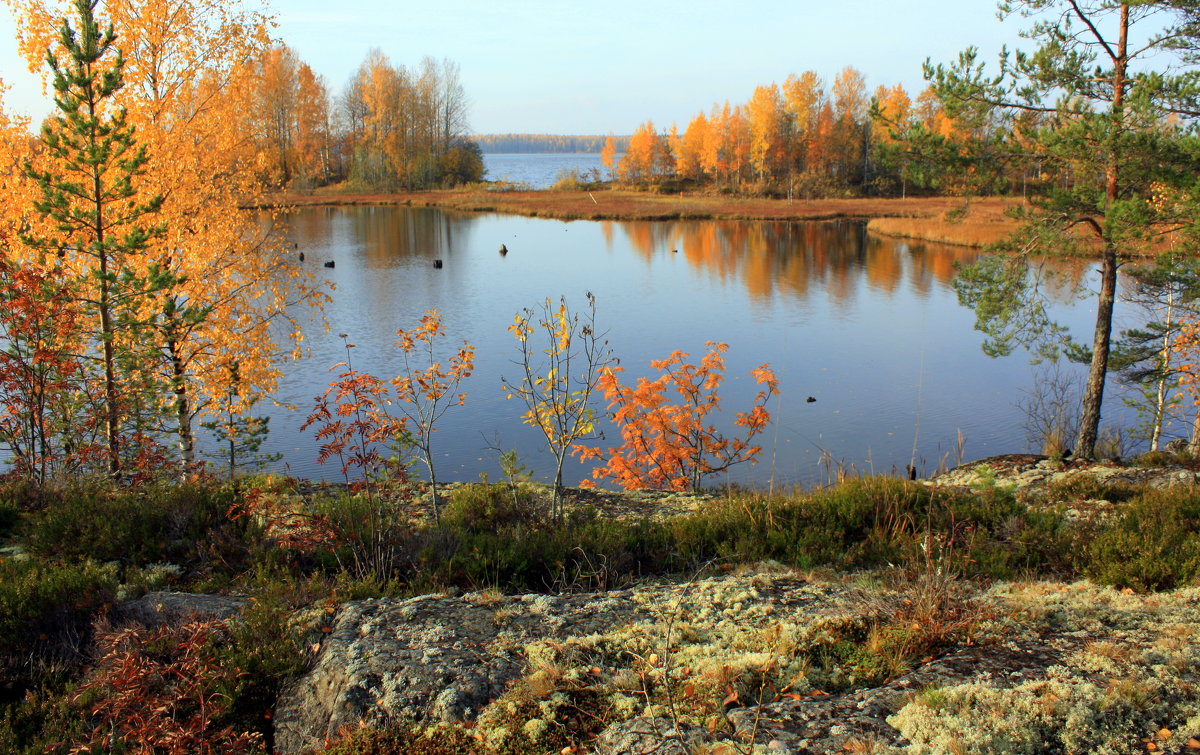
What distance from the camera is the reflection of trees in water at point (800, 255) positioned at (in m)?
29.0

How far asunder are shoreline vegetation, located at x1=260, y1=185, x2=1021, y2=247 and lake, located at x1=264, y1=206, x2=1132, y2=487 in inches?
193

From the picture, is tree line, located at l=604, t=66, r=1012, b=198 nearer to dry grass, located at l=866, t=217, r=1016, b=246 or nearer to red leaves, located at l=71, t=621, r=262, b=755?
dry grass, located at l=866, t=217, r=1016, b=246

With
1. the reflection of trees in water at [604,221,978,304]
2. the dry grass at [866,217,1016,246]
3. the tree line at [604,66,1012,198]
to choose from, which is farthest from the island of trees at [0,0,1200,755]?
the tree line at [604,66,1012,198]

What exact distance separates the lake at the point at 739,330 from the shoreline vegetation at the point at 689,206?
16.0ft

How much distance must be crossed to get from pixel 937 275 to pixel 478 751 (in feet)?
103

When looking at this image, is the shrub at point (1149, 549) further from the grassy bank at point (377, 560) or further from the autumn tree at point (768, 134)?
the autumn tree at point (768, 134)

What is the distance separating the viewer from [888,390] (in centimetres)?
1628

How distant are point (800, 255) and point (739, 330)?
17.0m

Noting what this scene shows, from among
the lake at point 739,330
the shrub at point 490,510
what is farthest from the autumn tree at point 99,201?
the lake at point 739,330

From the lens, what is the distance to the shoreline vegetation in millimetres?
45938

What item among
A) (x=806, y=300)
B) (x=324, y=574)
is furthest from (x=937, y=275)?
(x=324, y=574)

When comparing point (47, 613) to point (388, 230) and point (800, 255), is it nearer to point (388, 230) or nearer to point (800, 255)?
point (800, 255)

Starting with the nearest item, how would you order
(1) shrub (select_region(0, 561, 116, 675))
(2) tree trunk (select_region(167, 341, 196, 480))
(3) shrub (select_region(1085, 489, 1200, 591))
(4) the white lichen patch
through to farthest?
(4) the white lichen patch < (1) shrub (select_region(0, 561, 116, 675)) < (3) shrub (select_region(1085, 489, 1200, 591)) < (2) tree trunk (select_region(167, 341, 196, 480))

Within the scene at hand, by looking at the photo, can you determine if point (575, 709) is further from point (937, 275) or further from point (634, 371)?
point (937, 275)
